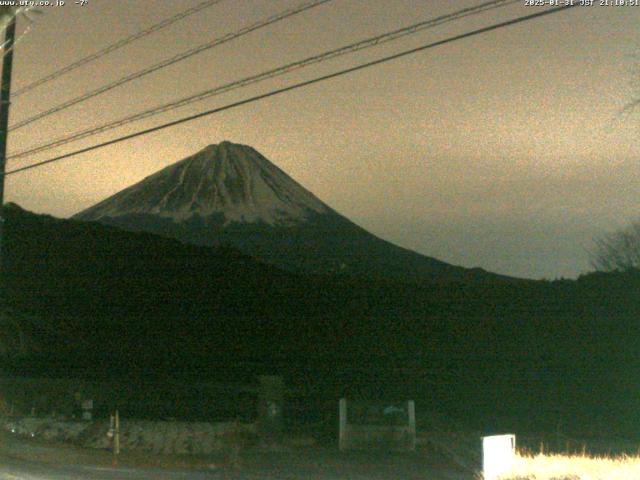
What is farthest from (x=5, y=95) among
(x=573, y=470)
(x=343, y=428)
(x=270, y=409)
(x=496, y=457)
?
(x=573, y=470)

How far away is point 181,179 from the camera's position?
433 feet

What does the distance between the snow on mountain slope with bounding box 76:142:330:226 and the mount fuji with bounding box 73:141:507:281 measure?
0.49 feet

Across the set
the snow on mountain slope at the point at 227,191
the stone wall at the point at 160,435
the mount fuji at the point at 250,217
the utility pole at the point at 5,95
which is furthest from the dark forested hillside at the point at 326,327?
the snow on mountain slope at the point at 227,191

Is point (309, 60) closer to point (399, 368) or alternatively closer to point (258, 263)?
point (399, 368)

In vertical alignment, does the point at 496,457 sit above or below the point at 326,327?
below

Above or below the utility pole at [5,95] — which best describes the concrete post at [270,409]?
below

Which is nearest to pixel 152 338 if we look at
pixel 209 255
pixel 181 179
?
pixel 209 255

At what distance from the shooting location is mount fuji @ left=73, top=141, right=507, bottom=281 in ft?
354

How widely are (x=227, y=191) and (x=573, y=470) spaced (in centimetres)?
12459

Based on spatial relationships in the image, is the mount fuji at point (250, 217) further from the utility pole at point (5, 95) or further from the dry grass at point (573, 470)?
the dry grass at point (573, 470)

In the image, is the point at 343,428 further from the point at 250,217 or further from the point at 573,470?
the point at 250,217

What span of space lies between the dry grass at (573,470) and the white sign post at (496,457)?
145mm

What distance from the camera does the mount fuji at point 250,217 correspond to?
10781 cm

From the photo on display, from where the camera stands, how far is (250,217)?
127 metres
